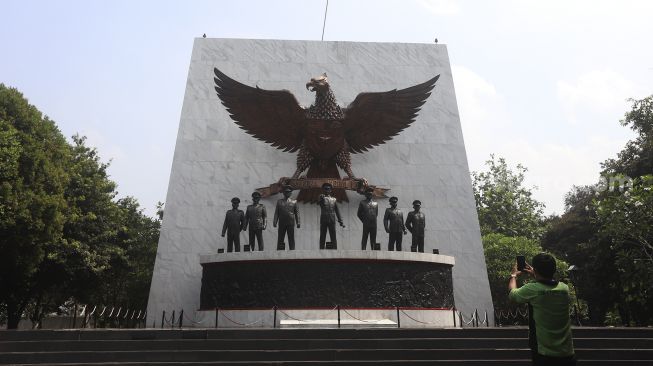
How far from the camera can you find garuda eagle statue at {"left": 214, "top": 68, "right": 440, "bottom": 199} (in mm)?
15227

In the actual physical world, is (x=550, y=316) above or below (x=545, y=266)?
below

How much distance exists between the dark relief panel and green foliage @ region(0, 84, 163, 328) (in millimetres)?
6590

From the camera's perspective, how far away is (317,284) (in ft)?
38.3

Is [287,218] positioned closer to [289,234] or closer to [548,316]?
[289,234]

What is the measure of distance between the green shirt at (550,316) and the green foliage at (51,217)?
14.2m

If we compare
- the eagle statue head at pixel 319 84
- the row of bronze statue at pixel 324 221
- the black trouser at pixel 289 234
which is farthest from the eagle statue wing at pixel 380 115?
the black trouser at pixel 289 234

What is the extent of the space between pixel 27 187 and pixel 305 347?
11.5m

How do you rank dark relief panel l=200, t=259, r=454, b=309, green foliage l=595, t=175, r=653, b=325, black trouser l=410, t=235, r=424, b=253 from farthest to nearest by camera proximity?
green foliage l=595, t=175, r=653, b=325 < black trouser l=410, t=235, r=424, b=253 < dark relief panel l=200, t=259, r=454, b=309

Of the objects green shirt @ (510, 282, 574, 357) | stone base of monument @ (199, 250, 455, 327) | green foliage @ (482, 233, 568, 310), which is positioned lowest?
green shirt @ (510, 282, 574, 357)

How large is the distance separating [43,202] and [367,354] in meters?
12.0

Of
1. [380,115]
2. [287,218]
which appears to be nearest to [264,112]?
[380,115]

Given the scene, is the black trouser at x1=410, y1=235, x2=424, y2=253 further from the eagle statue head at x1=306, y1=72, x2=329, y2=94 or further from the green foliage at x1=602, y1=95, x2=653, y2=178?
the green foliage at x1=602, y1=95, x2=653, y2=178

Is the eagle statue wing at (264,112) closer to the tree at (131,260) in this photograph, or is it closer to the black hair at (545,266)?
the tree at (131,260)

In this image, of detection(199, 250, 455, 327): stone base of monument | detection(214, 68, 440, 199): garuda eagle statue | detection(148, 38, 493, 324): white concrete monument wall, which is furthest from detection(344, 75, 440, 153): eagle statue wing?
detection(199, 250, 455, 327): stone base of monument
